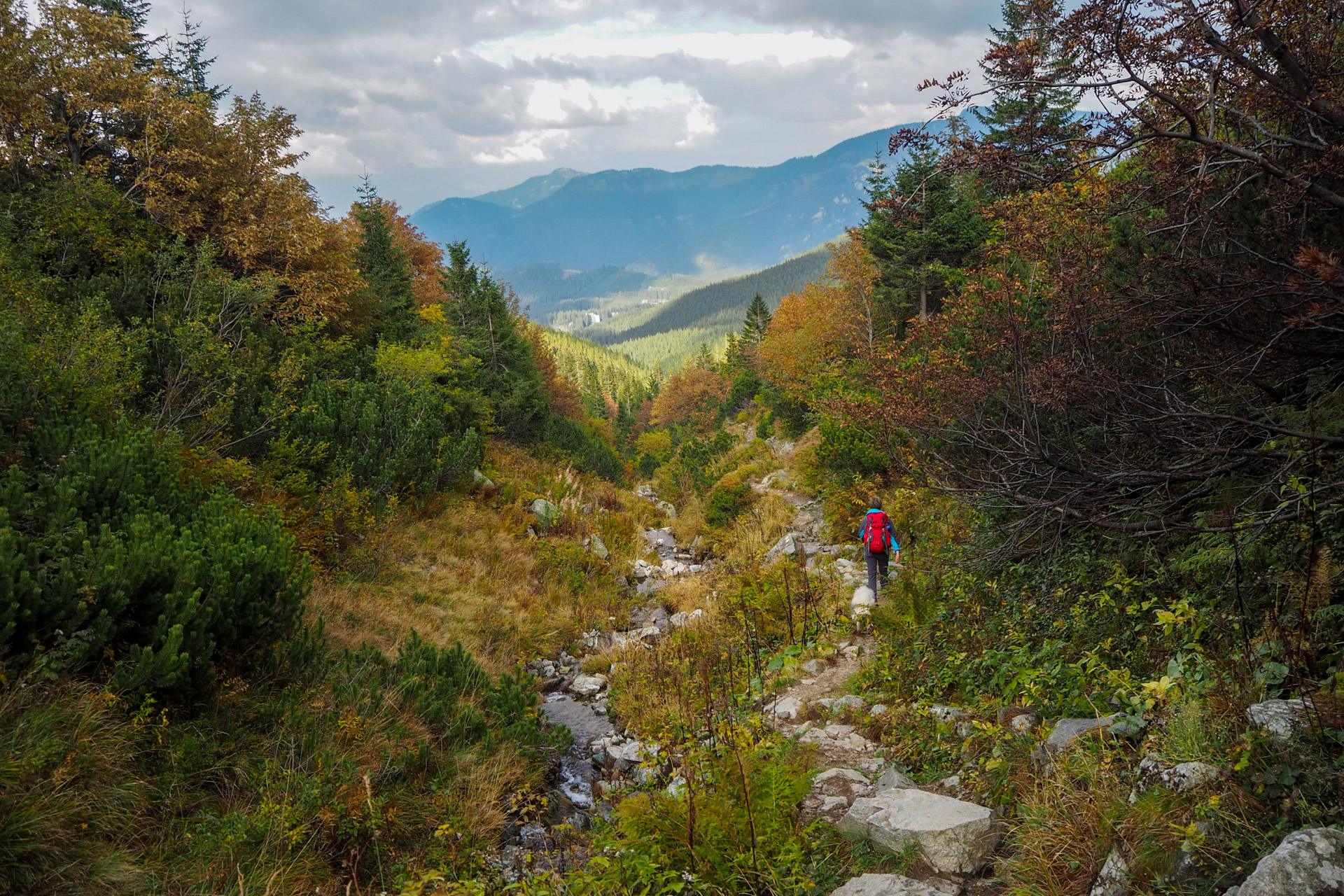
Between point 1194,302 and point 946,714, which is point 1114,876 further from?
point 1194,302

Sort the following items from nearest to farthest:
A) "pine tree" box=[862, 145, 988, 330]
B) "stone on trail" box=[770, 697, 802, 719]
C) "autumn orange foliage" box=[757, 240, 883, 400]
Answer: "stone on trail" box=[770, 697, 802, 719] → "pine tree" box=[862, 145, 988, 330] → "autumn orange foliage" box=[757, 240, 883, 400]

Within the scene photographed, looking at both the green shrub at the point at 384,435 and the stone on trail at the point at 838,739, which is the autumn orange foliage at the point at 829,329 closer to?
the green shrub at the point at 384,435

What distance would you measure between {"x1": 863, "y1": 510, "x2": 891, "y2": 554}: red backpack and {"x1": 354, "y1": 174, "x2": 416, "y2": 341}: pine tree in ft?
50.9

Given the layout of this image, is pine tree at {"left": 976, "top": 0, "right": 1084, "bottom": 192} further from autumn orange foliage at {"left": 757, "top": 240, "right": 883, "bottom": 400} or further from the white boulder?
autumn orange foliage at {"left": 757, "top": 240, "right": 883, "bottom": 400}

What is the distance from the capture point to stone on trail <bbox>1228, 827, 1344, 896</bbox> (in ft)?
6.44

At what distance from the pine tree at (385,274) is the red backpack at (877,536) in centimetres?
1551

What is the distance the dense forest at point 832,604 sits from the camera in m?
3.31

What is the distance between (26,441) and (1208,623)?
380 inches

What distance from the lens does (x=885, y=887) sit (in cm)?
312

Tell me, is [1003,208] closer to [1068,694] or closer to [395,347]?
[1068,694]

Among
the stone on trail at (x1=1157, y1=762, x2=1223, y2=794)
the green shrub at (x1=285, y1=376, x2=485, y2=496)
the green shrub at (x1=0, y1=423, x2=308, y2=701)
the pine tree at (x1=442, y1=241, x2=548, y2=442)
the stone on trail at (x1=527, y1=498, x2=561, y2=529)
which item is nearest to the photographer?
the stone on trail at (x1=1157, y1=762, x2=1223, y2=794)

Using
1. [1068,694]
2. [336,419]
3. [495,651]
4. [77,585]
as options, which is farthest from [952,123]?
[336,419]

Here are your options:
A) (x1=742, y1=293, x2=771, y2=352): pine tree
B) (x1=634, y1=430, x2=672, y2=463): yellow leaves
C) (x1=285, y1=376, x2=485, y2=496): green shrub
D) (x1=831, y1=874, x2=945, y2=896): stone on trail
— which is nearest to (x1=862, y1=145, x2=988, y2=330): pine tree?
(x1=285, y1=376, x2=485, y2=496): green shrub

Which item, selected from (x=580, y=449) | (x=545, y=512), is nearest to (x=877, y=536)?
(x=545, y=512)
